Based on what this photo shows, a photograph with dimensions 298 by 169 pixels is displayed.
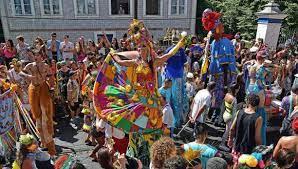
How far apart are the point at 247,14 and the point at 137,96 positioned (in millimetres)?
15356

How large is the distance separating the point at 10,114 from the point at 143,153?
2449mm

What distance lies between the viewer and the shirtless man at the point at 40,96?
5551 mm

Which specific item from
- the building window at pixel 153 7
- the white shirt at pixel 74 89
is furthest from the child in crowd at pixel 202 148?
the building window at pixel 153 7

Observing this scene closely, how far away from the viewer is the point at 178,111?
713cm

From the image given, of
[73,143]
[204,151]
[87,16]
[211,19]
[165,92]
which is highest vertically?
[211,19]

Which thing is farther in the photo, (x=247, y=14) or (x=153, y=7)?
(x=153, y=7)

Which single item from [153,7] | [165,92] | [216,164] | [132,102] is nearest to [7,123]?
[132,102]

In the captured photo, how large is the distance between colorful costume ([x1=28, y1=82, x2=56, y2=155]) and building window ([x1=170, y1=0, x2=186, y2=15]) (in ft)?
51.3

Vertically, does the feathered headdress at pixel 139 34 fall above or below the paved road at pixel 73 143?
above

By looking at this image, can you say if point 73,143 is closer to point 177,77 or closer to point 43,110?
point 43,110

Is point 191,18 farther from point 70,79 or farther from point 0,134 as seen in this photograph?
point 0,134

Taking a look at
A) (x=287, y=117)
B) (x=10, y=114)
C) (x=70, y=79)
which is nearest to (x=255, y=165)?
(x=287, y=117)

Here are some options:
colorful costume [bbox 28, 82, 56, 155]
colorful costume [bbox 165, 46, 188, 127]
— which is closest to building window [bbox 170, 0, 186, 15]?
colorful costume [bbox 165, 46, 188, 127]

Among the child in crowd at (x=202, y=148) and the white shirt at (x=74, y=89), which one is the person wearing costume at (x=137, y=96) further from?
the white shirt at (x=74, y=89)
